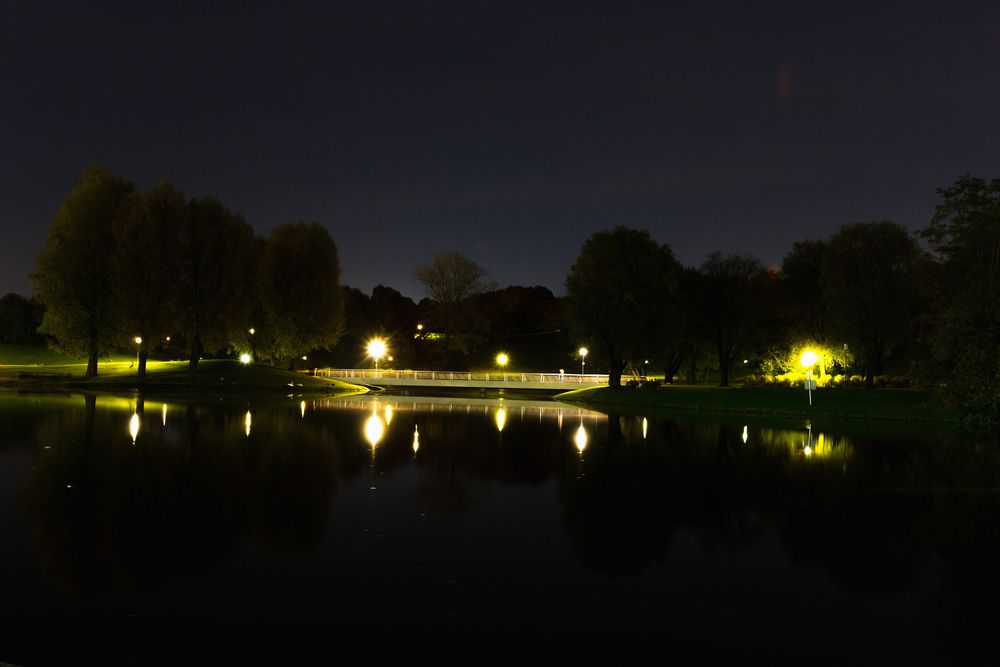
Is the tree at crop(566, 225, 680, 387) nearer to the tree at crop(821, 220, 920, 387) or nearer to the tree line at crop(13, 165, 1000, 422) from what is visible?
the tree line at crop(13, 165, 1000, 422)

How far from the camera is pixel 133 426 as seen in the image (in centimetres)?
3002

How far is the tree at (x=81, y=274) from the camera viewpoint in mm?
62312

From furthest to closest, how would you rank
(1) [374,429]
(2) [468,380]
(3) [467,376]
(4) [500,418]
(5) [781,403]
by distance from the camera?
(3) [467,376] < (2) [468,380] < (5) [781,403] < (4) [500,418] < (1) [374,429]

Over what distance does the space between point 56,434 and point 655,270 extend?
1916 inches

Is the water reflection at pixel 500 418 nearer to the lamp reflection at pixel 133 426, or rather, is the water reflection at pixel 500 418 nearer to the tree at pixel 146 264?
the lamp reflection at pixel 133 426

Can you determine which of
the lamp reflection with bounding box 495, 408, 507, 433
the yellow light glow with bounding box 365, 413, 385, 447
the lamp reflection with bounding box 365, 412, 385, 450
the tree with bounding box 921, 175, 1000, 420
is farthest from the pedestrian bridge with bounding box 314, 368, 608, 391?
the tree with bounding box 921, 175, 1000, 420

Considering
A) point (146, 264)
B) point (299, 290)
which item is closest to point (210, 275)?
point (146, 264)

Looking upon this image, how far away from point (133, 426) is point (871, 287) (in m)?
55.9

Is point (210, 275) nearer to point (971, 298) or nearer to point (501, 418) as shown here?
point (501, 418)

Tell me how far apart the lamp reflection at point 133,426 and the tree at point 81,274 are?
32490mm

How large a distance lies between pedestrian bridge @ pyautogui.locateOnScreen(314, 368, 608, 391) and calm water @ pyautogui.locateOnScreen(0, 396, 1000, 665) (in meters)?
56.9

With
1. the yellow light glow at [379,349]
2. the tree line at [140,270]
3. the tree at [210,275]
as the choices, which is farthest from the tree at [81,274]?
the yellow light glow at [379,349]

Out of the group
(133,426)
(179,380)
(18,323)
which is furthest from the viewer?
(18,323)

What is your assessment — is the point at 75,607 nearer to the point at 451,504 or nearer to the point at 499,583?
the point at 499,583
